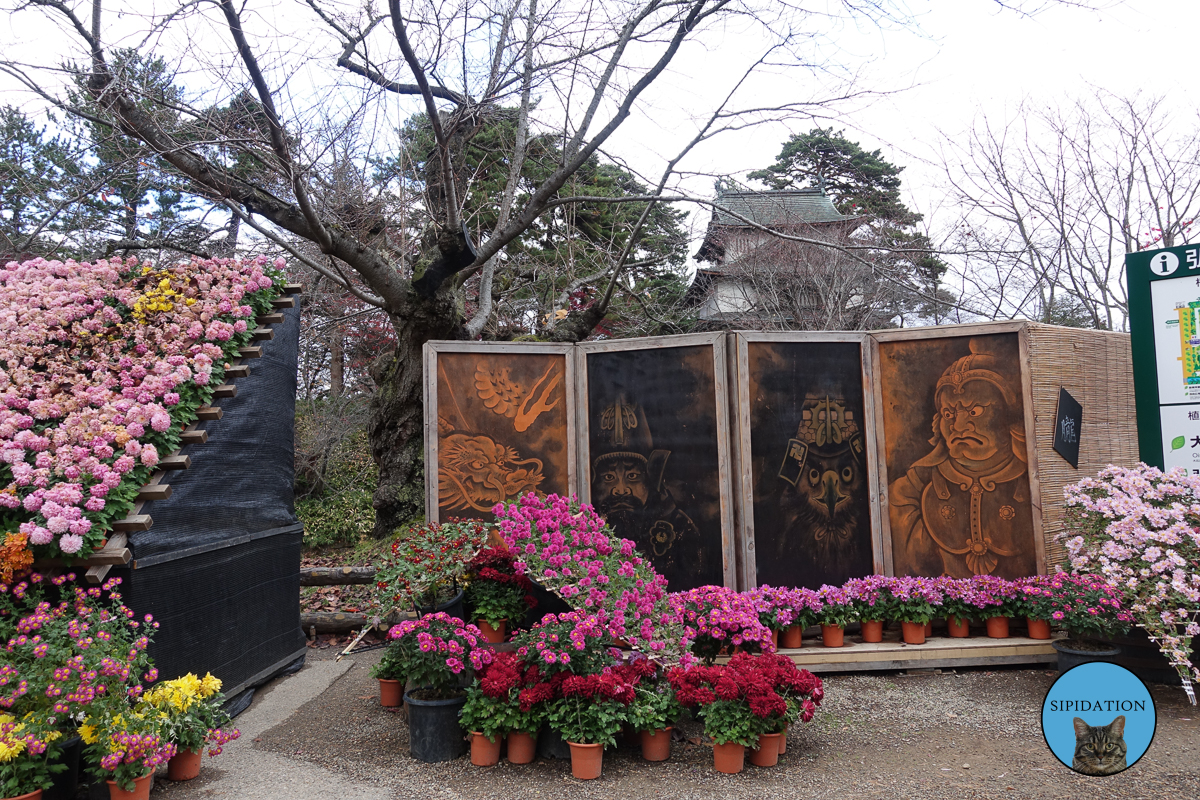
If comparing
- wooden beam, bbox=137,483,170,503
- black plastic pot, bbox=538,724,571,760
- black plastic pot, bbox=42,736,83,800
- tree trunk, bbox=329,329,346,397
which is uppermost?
tree trunk, bbox=329,329,346,397

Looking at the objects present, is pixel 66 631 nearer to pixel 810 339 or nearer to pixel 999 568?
pixel 810 339

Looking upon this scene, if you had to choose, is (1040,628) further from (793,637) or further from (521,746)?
(521,746)

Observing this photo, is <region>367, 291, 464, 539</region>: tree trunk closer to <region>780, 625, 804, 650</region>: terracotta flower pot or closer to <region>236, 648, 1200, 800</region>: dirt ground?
<region>236, 648, 1200, 800</region>: dirt ground

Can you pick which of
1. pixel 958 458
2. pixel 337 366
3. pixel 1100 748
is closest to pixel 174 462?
pixel 1100 748

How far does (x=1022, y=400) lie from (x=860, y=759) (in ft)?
8.97

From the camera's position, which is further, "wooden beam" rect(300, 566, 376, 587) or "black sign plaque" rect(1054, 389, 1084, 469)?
"wooden beam" rect(300, 566, 376, 587)

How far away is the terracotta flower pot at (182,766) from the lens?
315 cm

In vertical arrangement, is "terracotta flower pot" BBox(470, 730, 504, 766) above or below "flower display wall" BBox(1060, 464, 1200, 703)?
below

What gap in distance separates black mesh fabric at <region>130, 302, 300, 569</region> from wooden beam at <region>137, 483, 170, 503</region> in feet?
0.61

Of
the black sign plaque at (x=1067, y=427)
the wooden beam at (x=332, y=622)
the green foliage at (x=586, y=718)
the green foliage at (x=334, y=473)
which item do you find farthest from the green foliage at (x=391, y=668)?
the green foliage at (x=334, y=473)

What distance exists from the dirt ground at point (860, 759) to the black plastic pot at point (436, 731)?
0.17 feet

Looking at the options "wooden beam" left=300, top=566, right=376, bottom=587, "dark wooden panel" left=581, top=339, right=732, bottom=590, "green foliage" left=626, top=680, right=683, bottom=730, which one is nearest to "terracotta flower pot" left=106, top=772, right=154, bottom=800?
"green foliage" left=626, top=680, right=683, bottom=730

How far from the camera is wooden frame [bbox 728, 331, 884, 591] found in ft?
15.5

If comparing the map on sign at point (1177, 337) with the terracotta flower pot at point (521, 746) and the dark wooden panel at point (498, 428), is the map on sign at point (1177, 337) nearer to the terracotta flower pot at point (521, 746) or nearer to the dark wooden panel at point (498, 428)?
the dark wooden panel at point (498, 428)
